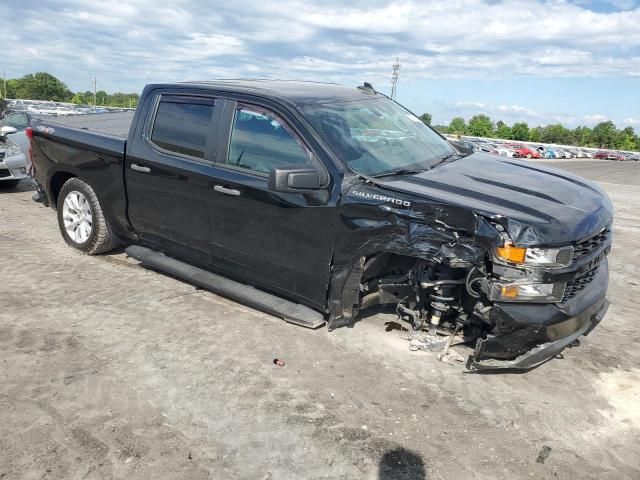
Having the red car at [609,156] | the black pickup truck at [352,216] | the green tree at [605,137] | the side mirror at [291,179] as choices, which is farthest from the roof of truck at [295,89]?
the green tree at [605,137]

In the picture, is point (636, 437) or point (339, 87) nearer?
point (636, 437)

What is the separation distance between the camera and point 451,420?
3348 mm

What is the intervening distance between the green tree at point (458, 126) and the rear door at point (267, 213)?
135 m

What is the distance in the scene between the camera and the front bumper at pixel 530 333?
3.42 m

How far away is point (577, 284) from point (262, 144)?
8.11ft

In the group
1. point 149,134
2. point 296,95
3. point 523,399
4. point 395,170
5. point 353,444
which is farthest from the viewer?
point 149,134

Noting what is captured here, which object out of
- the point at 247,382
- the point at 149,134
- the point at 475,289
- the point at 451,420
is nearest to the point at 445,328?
the point at 475,289

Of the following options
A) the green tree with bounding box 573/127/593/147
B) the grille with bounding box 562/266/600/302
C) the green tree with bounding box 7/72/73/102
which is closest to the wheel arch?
the grille with bounding box 562/266/600/302

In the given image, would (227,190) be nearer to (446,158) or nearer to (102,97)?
(446,158)

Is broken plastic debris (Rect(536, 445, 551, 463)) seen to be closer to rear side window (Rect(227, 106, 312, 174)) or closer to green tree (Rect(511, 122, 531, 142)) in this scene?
rear side window (Rect(227, 106, 312, 174))

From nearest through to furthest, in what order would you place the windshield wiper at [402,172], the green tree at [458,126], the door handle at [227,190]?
the windshield wiper at [402,172] < the door handle at [227,190] < the green tree at [458,126]

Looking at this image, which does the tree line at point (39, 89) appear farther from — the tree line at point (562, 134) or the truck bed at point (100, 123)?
the truck bed at point (100, 123)

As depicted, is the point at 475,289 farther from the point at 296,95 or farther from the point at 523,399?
the point at 296,95

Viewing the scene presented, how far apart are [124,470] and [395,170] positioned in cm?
264
